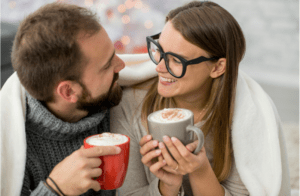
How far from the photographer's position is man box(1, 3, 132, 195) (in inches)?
37.1

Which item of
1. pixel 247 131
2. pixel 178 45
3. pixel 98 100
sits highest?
pixel 178 45

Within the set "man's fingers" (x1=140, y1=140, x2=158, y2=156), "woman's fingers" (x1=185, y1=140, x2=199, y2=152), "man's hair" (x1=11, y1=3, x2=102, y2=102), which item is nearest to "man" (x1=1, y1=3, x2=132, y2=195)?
"man's hair" (x1=11, y1=3, x2=102, y2=102)

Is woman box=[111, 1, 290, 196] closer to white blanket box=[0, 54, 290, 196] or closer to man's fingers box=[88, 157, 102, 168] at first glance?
white blanket box=[0, 54, 290, 196]

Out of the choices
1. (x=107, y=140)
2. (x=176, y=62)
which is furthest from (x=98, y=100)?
(x=176, y=62)

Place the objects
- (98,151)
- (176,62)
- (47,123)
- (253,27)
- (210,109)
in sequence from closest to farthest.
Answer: (98,151) < (47,123) < (176,62) < (210,109) < (253,27)

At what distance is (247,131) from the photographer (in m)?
1.23

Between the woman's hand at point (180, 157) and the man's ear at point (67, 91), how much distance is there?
1.25 ft

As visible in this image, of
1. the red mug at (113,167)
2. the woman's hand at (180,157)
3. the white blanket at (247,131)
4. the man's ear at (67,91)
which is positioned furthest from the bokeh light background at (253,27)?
the red mug at (113,167)

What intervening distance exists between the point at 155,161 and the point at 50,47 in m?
0.54

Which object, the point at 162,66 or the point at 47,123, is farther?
the point at 162,66

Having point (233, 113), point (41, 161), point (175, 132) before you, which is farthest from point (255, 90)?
point (41, 161)

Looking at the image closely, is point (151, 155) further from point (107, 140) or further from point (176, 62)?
point (176, 62)

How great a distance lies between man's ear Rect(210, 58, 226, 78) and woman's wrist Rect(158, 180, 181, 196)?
47 cm

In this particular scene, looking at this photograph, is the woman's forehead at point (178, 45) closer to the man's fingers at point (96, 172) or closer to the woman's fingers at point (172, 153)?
the woman's fingers at point (172, 153)
